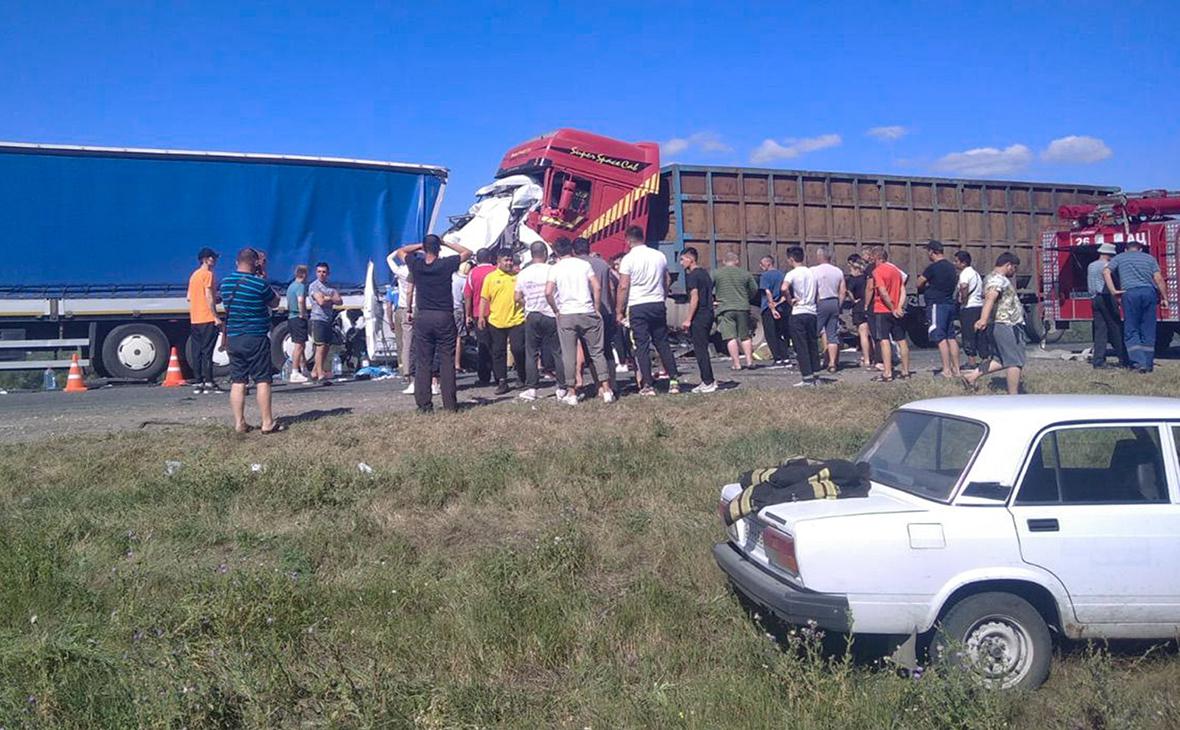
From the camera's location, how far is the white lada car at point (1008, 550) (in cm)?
473

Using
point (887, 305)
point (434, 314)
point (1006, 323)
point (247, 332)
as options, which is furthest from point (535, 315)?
point (1006, 323)

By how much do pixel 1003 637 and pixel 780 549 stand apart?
1033 millimetres

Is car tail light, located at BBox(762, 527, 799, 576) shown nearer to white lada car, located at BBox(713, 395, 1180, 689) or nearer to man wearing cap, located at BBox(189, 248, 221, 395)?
white lada car, located at BBox(713, 395, 1180, 689)

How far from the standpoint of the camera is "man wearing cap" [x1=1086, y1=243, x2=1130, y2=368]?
13758 mm

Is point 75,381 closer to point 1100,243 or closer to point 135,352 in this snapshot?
point 135,352

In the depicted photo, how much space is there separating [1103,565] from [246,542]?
201 inches

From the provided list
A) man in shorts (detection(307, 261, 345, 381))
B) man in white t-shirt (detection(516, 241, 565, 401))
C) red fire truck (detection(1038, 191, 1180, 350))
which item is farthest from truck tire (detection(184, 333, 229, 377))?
red fire truck (detection(1038, 191, 1180, 350))

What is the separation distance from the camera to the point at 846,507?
5016 millimetres

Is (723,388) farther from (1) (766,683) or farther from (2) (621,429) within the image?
(1) (766,683)

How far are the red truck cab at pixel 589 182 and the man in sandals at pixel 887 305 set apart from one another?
5.66 meters

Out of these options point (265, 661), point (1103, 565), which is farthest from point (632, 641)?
point (1103, 565)

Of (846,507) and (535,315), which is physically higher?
(535,315)

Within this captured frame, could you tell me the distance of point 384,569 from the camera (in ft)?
21.9

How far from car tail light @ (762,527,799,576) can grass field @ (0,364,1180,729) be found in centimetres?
35
